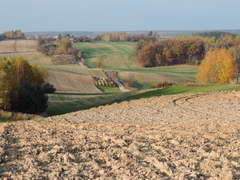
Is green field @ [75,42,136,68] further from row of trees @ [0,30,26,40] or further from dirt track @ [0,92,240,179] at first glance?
dirt track @ [0,92,240,179]

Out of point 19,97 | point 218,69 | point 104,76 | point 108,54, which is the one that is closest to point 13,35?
point 108,54

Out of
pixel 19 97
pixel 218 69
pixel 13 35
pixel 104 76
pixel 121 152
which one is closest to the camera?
pixel 121 152

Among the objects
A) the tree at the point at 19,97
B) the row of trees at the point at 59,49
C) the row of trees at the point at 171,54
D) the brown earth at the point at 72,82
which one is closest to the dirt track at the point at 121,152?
the tree at the point at 19,97

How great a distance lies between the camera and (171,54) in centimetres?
10575

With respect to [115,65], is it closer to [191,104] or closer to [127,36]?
[127,36]

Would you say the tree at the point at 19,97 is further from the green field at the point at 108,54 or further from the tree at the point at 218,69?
the green field at the point at 108,54

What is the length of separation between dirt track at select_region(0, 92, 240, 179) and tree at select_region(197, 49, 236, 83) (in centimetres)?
5385

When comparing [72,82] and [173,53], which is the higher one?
[173,53]

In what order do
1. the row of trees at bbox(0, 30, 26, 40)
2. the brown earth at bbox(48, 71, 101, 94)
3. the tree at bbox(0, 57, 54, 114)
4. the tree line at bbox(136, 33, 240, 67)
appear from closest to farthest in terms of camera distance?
the tree at bbox(0, 57, 54, 114), the brown earth at bbox(48, 71, 101, 94), the tree line at bbox(136, 33, 240, 67), the row of trees at bbox(0, 30, 26, 40)

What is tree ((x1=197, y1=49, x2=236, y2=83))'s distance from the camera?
6606cm

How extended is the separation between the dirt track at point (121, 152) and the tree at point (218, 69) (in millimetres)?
53850

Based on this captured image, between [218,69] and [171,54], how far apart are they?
129 ft

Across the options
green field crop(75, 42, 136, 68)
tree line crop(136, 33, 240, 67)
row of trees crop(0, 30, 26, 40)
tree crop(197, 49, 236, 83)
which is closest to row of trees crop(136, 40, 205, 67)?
tree line crop(136, 33, 240, 67)

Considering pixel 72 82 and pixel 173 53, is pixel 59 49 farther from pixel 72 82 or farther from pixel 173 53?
pixel 72 82
